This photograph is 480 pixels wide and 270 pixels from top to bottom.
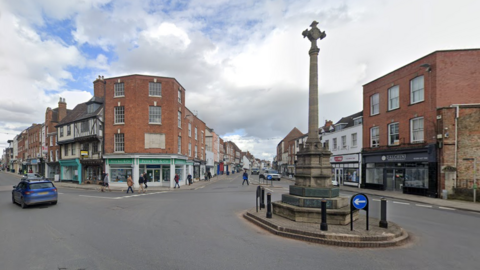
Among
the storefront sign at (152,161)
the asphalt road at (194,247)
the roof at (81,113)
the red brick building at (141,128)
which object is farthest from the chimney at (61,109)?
the asphalt road at (194,247)

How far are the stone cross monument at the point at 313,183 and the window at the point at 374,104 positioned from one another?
17281 mm

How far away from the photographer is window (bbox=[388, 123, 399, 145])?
73.5 ft

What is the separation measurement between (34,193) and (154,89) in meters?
16.9

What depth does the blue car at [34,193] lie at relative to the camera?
40.0ft

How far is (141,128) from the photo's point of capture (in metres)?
26.6

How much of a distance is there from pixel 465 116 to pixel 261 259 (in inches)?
757

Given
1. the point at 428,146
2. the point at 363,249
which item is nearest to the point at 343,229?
the point at 363,249

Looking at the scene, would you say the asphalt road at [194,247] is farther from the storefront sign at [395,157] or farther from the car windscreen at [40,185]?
the storefront sign at [395,157]

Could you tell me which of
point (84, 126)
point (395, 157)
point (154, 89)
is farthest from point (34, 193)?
point (395, 157)

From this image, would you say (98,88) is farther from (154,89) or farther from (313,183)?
(313,183)

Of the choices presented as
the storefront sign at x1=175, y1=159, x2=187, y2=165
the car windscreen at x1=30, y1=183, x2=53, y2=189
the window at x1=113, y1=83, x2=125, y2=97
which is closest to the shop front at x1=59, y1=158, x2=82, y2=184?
the window at x1=113, y1=83, x2=125, y2=97

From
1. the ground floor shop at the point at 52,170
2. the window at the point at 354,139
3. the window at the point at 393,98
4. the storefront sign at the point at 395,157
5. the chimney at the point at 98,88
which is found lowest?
the ground floor shop at the point at 52,170

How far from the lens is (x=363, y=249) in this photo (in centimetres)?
659

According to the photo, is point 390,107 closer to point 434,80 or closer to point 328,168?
point 434,80
